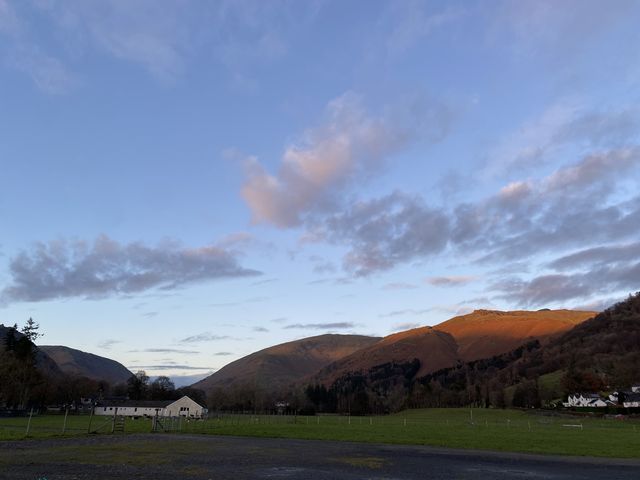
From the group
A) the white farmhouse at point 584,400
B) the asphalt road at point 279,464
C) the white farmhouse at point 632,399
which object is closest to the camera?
the asphalt road at point 279,464

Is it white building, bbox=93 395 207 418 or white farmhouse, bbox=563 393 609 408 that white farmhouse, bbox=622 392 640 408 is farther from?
white building, bbox=93 395 207 418

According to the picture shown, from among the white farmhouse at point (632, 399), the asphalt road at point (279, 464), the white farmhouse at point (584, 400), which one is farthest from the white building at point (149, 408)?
the white farmhouse at point (632, 399)

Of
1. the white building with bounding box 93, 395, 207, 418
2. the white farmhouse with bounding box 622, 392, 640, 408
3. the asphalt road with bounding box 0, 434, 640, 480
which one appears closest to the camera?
the asphalt road with bounding box 0, 434, 640, 480

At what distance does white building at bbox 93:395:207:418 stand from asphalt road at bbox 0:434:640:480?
123 metres

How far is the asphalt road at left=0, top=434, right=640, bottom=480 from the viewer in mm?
23500

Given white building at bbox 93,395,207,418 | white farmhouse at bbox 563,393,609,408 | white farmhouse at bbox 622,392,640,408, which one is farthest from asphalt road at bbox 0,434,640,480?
white farmhouse at bbox 622,392,640,408

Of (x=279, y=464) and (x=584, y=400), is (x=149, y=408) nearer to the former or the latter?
(x=584, y=400)

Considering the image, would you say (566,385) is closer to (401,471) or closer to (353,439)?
(353,439)

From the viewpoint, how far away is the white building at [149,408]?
15504 cm

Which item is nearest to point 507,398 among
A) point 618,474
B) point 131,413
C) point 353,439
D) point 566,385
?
point 566,385

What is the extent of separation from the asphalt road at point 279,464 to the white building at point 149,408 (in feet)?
402

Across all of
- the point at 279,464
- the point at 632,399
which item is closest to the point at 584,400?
the point at 632,399

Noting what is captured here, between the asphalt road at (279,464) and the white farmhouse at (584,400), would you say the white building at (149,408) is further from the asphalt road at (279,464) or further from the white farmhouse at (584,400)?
the asphalt road at (279,464)

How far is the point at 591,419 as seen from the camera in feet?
358
